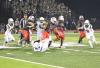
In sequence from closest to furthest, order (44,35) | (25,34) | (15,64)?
(15,64), (44,35), (25,34)

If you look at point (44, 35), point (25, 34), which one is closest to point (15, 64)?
point (44, 35)

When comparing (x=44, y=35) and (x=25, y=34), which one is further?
(x=25, y=34)

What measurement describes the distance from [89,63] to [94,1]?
38.5 meters

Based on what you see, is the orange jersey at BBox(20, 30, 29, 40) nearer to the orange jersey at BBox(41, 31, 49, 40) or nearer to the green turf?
the orange jersey at BBox(41, 31, 49, 40)

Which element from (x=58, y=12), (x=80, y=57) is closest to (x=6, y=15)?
(x=58, y=12)

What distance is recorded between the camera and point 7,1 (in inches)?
2056

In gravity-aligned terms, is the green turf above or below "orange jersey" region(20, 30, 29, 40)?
below

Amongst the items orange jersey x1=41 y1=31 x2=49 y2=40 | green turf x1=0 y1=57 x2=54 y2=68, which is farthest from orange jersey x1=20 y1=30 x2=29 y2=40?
green turf x1=0 y1=57 x2=54 y2=68

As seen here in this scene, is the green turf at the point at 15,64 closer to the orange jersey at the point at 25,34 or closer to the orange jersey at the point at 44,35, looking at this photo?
the orange jersey at the point at 44,35

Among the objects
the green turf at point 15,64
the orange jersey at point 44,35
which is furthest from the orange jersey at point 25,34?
the green turf at point 15,64

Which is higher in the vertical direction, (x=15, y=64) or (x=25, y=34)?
(x=25, y=34)

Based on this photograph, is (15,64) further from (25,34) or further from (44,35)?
(25,34)

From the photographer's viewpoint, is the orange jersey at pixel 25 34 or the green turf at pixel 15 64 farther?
the orange jersey at pixel 25 34

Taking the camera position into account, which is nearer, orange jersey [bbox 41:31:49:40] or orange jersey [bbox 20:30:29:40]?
orange jersey [bbox 41:31:49:40]
